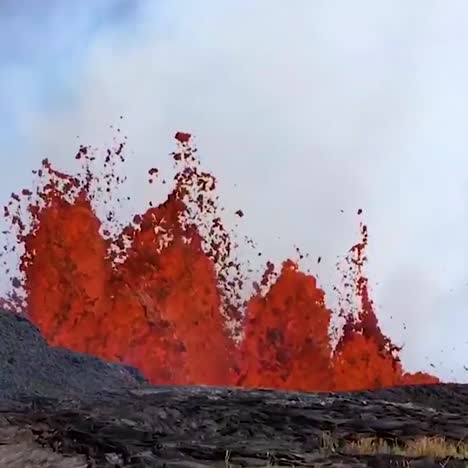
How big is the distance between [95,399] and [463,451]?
10288 millimetres

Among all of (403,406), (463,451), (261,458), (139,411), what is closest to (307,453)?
(261,458)

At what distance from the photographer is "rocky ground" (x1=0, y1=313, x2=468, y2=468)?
12.0 m

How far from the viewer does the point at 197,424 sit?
52.9 ft

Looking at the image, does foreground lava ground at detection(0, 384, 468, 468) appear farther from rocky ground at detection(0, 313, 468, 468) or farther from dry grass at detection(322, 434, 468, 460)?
dry grass at detection(322, 434, 468, 460)


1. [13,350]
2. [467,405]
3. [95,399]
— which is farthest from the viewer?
[13,350]

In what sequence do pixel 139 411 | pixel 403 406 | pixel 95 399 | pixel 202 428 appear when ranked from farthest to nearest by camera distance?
pixel 95 399 → pixel 403 406 → pixel 139 411 → pixel 202 428

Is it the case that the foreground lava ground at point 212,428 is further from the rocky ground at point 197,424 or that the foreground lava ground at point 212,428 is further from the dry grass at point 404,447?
the dry grass at point 404,447

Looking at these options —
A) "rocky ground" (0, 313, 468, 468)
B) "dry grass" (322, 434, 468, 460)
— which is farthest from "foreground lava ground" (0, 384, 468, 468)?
"dry grass" (322, 434, 468, 460)

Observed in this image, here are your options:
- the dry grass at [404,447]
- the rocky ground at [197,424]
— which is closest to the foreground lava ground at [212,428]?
the rocky ground at [197,424]

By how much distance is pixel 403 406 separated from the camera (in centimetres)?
1953

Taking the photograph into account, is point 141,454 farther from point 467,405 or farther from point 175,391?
point 467,405

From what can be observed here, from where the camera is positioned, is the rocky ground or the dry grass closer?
the rocky ground

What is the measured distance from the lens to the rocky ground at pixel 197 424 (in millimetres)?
11992

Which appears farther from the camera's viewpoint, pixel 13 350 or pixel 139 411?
pixel 13 350
